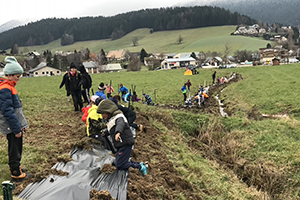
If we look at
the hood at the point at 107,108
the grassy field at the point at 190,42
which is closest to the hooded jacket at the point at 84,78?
the hood at the point at 107,108

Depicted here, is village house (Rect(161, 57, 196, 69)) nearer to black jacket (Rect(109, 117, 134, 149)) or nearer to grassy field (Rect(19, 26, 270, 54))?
grassy field (Rect(19, 26, 270, 54))

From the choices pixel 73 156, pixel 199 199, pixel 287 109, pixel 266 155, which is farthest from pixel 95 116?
pixel 287 109

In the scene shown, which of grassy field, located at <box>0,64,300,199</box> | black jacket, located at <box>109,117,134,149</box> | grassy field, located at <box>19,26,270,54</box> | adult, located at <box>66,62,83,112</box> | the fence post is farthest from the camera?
grassy field, located at <box>19,26,270,54</box>

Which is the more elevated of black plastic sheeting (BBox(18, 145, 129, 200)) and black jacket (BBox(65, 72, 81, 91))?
black jacket (BBox(65, 72, 81, 91))

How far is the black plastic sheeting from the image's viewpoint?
484 centimetres

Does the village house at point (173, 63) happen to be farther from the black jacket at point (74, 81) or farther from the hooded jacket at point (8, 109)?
the hooded jacket at point (8, 109)

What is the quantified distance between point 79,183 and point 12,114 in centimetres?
196

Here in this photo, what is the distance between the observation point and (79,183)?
5.25 meters

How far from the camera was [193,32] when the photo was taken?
18262 centimetres

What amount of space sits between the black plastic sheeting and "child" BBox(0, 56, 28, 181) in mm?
698

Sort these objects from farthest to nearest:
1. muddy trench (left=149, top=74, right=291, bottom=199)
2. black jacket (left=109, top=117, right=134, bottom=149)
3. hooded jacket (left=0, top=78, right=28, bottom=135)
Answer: muddy trench (left=149, top=74, right=291, bottom=199) → black jacket (left=109, top=117, right=134, bottom=149) → hooded jacket (left=0, top=78, right=28, bottom=135)

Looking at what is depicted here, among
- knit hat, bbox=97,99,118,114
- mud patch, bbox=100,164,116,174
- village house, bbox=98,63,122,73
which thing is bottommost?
village house, bbox=98,63,122,73

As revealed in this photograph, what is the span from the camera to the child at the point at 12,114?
16.3 feet

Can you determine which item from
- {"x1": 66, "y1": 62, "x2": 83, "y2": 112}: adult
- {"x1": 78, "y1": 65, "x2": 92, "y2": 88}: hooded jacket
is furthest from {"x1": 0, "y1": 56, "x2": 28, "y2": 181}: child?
{"x1": 78, "y1": 65, "x2": 92, "y2": 88}: hooded jacket
